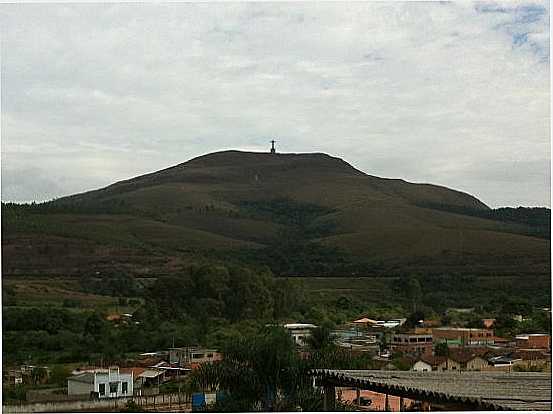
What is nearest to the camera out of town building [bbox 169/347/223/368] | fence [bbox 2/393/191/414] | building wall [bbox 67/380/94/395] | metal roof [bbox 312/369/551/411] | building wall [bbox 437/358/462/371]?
metal roof [bbox 312/369/551/411]

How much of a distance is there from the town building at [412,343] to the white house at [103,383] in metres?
1.14

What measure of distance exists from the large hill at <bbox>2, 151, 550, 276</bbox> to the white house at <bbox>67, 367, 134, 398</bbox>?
1.43 ft

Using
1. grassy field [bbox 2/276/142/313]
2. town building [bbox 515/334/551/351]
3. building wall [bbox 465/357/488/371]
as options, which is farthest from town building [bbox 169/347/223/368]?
town building [bbox 515/334/551/351]

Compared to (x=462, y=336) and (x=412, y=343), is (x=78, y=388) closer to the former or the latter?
(x=412, y=343)

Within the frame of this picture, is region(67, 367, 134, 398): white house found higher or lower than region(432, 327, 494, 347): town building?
lower

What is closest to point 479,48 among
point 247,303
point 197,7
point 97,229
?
point 197,7

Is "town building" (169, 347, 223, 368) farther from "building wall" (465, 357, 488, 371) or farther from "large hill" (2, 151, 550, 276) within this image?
"building wall" (465, 357, 488, 371)

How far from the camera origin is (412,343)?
3.69m

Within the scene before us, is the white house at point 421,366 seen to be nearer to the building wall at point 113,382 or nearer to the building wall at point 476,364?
the building wall at point 476,364

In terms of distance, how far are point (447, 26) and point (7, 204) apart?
1.95 metres

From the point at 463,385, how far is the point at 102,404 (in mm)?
1441

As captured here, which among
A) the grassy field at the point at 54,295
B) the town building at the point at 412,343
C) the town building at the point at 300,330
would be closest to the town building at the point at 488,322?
the town building at the point at 412,343

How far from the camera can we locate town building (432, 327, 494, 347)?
145 inches

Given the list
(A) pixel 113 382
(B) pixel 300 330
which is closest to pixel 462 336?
(B) pixel 300 330
